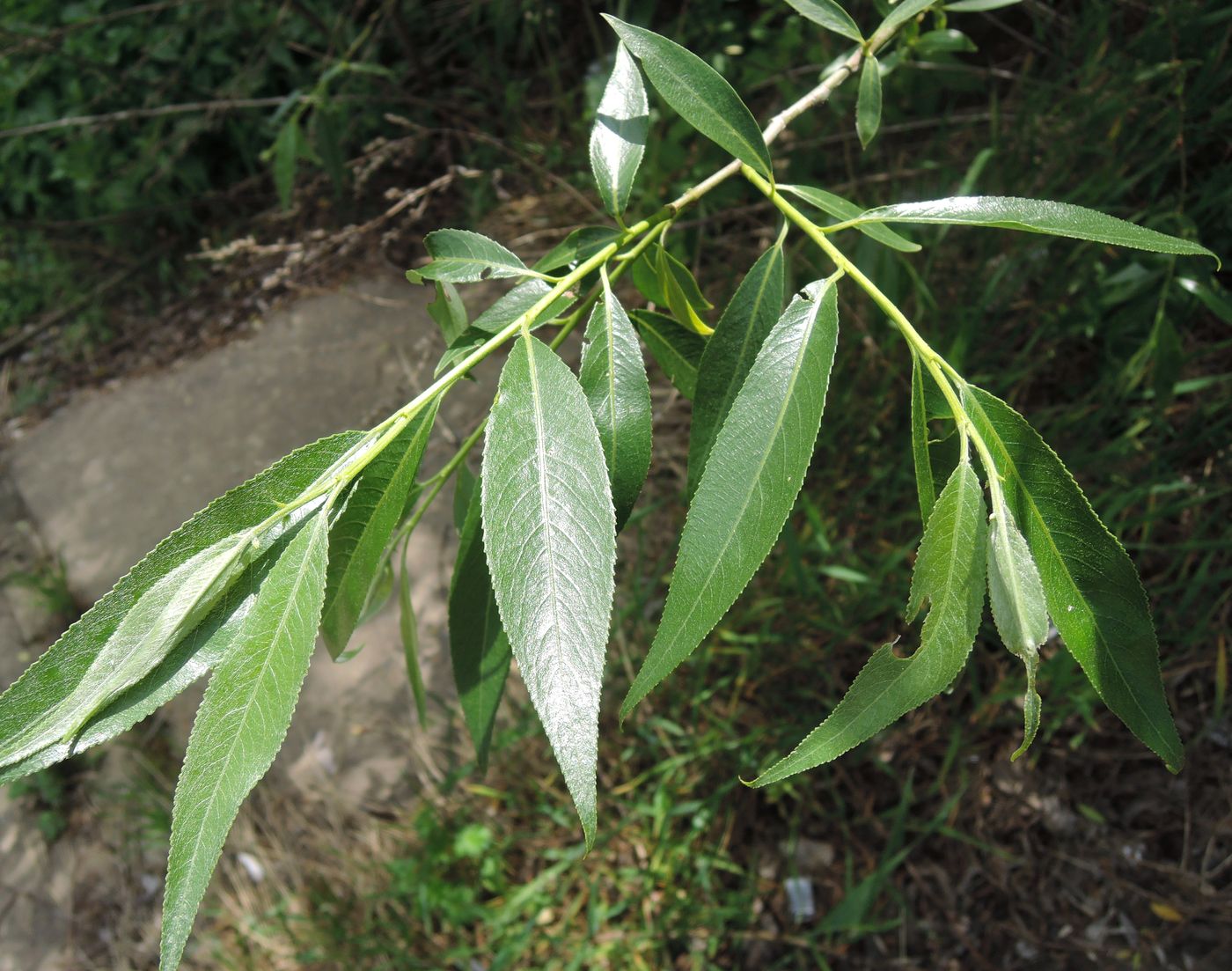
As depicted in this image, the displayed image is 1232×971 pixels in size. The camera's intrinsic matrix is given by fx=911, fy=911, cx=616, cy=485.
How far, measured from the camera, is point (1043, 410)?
5.94ft

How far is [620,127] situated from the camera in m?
0.78

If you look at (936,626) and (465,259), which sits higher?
(465,259)

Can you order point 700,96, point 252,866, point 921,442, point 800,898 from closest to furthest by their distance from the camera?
point 921,442, point 700,96, point 800,898, point 252,866

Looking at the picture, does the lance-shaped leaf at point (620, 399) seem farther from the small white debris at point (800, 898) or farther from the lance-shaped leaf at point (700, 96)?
the small white debris at point (800, 898)

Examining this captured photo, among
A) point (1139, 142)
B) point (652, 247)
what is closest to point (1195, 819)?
point (1139, 142)

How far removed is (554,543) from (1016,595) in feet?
0.87

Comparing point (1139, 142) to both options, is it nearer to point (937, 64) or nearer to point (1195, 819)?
point (937, 64)

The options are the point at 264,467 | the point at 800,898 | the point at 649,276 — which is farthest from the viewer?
the point at 264,467

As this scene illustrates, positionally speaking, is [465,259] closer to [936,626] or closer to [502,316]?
[502,316]

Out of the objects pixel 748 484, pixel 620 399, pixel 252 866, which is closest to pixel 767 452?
pixel 748 484

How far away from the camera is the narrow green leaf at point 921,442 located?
0.60 m

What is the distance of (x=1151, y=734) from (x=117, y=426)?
11.9 feet

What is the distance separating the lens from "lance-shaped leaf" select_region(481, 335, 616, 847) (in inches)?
19.2

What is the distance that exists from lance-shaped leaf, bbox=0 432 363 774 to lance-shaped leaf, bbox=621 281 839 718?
0.24 m
